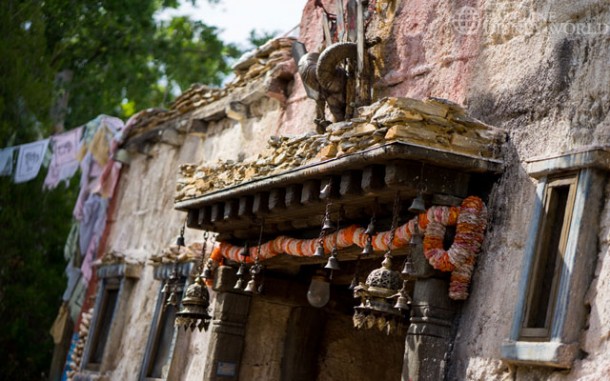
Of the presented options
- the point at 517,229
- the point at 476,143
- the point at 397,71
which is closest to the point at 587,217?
the point at 517,229

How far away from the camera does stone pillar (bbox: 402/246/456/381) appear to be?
5.67m

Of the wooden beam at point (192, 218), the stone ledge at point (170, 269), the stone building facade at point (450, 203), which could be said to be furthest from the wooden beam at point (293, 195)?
the stone ledge at point (170, 269)

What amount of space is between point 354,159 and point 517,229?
3.26 ft

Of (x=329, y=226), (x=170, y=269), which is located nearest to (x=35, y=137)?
(x=170, y=269)

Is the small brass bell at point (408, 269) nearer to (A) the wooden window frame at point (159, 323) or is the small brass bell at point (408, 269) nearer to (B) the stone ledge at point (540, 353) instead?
(B) the stone ledge at point (540, 353)

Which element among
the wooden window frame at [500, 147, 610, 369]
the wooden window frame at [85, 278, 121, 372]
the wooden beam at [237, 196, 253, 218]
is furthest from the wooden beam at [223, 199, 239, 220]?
the wooden window frame at [85, 278, 121, 372]

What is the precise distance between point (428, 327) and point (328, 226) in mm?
982

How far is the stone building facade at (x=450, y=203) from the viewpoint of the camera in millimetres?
5145

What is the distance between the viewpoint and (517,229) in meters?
5.61

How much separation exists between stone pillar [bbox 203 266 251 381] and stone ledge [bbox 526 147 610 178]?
3366mm

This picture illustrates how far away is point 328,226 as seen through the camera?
20.9ft

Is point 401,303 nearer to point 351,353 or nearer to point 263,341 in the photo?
point 263,341

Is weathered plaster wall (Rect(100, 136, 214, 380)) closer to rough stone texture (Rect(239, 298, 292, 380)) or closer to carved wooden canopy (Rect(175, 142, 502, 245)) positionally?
rough stone texture (Rect(239, 298, 292, 380))
